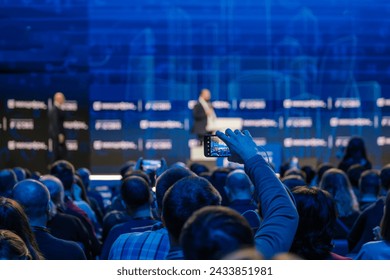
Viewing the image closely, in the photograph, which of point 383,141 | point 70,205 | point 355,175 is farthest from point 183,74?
point 70,205

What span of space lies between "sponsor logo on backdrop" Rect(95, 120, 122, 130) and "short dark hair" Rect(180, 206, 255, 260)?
13490mm

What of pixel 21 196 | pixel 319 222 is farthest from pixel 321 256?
pixel 21 196

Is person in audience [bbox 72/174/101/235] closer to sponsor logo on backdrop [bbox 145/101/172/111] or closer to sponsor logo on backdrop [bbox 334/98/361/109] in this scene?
sponsor logo on backdrop [bbox 145/101/172/111]

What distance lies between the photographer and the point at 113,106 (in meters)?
15.7

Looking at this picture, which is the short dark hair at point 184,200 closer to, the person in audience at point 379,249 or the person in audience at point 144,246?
the person in audience at point 144,246

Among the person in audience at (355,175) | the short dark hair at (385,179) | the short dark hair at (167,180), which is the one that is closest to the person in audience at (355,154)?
the person in audience at (355,175)

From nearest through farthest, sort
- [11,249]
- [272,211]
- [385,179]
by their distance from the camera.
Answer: [272,211] → [11,249] → [385,179]

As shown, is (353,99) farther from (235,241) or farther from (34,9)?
(235,241)

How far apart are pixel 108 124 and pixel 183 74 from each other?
1.62 metres

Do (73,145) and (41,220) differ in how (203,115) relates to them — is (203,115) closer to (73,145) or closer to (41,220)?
(73,145)

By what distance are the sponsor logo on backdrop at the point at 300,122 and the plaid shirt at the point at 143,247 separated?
12155 millimetres

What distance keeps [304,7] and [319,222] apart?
1276cm

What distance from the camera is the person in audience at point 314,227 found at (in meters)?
3.47

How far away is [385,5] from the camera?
16.2 meters
